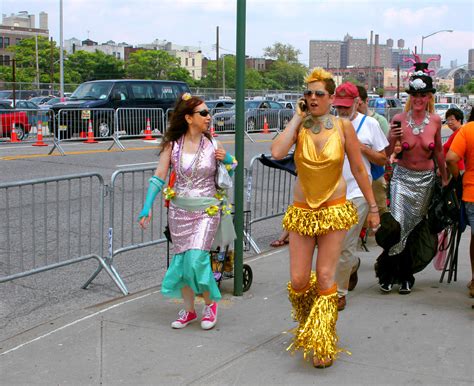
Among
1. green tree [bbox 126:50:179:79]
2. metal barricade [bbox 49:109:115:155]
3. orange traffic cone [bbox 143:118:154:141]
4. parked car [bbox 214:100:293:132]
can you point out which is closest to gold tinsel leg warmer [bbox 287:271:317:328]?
metal barricade [bbox 49:109:115:155]

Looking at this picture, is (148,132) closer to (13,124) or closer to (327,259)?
(13,124)

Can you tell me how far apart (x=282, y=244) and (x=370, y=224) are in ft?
12.2

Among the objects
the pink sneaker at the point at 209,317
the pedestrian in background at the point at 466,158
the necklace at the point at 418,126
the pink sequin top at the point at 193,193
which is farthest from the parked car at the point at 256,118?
the pink sneaker at the point at 209,317

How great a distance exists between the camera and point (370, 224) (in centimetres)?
495

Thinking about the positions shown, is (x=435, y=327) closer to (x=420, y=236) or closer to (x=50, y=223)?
(x=420, y=236)

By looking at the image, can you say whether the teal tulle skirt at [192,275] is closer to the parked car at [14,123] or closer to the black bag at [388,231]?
the black bag at [388,231]

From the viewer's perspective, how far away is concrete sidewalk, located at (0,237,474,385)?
442 centimetres

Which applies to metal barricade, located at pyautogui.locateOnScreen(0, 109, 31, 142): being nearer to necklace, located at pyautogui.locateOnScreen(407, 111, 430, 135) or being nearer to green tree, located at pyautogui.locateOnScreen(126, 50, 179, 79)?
necklace, located at pyautogui.locateOnScreen(407, 111, 430, 135)

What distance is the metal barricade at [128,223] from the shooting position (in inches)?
261

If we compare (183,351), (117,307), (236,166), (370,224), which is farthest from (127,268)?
(370,224)

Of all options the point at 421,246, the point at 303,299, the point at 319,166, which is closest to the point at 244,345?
the point at 303,299

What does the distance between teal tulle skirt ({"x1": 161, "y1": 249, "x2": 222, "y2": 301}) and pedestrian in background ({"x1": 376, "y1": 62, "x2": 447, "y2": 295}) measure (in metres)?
1.84

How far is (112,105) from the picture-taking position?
23719mm

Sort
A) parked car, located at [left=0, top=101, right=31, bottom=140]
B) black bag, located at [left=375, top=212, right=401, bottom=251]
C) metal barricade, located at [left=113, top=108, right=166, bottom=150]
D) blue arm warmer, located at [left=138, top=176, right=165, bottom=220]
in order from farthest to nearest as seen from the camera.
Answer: metal barricade, located at [left=113, top=108, right=166, bottom=150], parked car, located at [left=0, top=101, right=31, bottom=140], black bag, located at [left=375, top=212, right=401, bottom=251], blue arm warmer, located at [left=138, top=176, right=165, bottom=220]
